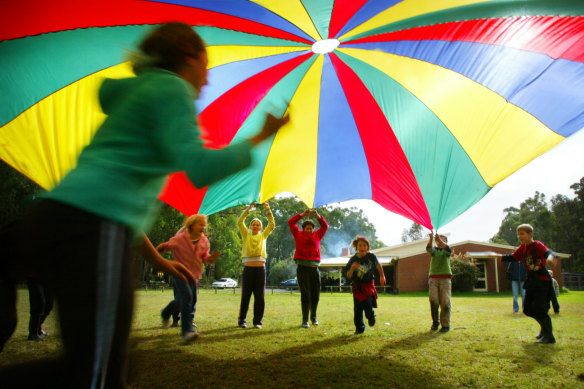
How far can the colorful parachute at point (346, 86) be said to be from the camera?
10.9 feet

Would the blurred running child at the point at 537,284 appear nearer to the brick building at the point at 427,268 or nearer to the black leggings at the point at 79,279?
the black leggings at the point at 79,279

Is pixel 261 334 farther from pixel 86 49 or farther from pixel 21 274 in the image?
pixel 21 274

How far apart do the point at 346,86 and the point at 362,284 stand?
3118mm

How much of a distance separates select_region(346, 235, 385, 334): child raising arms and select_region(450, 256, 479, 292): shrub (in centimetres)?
1899

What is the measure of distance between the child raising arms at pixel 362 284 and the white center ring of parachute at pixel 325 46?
330 centimetres

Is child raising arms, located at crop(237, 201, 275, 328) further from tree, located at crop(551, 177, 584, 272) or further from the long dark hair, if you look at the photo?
tree, located at crop(551, 177, 584, 272)

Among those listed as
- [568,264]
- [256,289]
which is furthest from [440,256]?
[568,264]

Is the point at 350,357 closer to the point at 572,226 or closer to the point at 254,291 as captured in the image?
the point at 254,291

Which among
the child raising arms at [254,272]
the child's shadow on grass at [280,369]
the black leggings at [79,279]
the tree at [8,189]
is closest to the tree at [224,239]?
the tree at [8,189]

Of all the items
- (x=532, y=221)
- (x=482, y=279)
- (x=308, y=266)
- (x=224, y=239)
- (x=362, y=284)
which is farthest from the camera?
(x=532, y=221)

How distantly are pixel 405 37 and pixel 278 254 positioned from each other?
2750 inches

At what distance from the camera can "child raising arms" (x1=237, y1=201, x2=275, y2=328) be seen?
6.45m

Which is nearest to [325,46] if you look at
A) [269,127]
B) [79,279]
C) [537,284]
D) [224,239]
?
[269,127]

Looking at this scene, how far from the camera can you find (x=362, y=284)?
6004 mm
